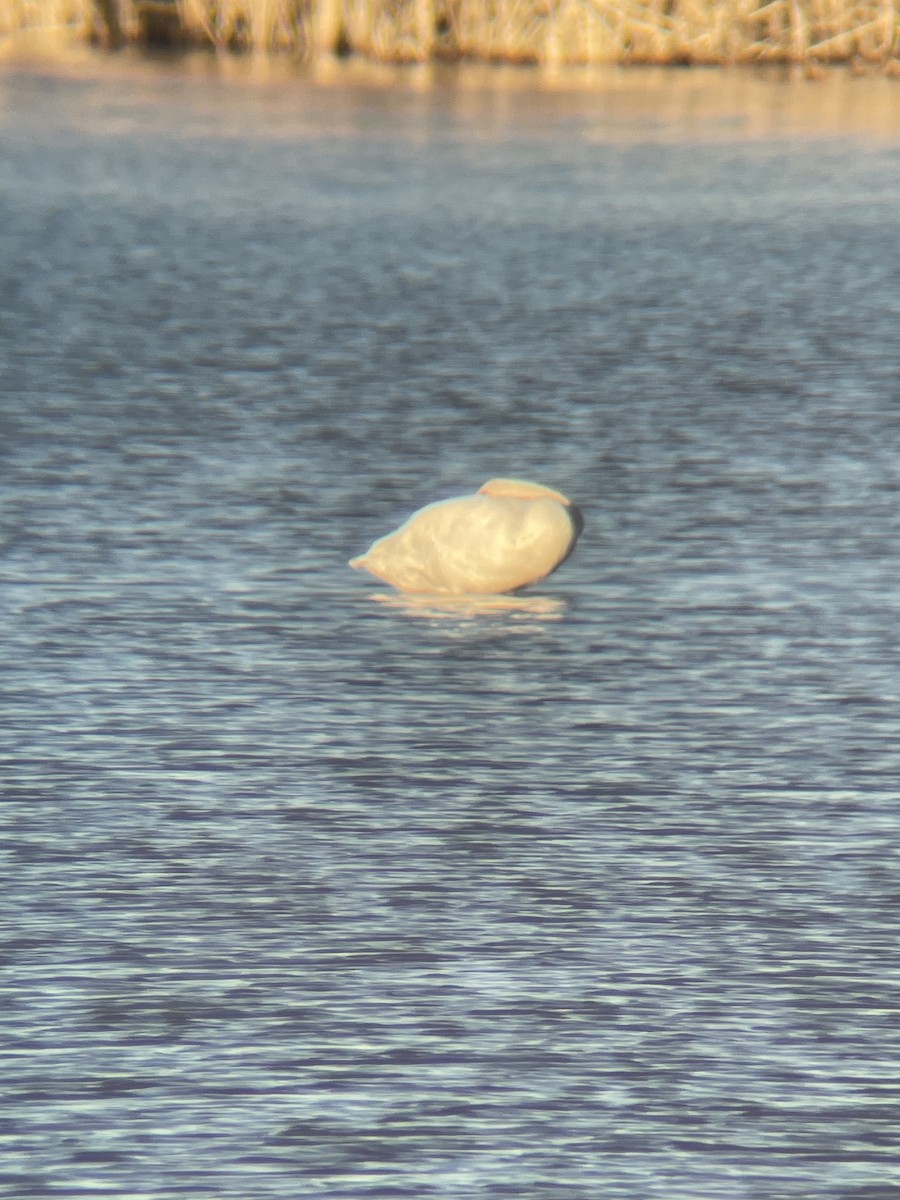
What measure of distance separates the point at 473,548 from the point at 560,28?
15.1 metres

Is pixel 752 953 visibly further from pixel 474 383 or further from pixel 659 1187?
pixel 474 383

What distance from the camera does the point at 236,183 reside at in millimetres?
10203

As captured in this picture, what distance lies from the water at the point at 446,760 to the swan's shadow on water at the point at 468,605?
0.02m

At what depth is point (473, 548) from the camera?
3658mm

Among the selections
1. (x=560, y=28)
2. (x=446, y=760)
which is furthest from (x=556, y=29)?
(x=446, y=760)

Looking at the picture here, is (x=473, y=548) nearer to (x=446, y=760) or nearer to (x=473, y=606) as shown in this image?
(x=473, y=606)

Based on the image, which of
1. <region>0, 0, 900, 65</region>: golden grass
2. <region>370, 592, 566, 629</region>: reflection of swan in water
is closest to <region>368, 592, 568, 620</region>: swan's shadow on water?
<region>370, 592, 566, 629</region>: reflection of swan in water

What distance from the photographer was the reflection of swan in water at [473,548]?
3666 mm

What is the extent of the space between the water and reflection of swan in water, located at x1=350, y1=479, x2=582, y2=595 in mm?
59

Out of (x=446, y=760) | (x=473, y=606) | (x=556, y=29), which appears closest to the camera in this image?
(x=446, y=760)

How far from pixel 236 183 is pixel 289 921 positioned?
8.23 metres

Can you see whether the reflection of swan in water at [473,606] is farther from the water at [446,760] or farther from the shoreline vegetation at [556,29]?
the shoreline vegetation at [556,29]

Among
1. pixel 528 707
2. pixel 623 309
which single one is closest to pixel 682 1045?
pixel 528 707

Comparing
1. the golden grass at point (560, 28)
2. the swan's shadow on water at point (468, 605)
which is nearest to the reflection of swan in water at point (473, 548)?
the swan's shadow on water at point (468, 605)
